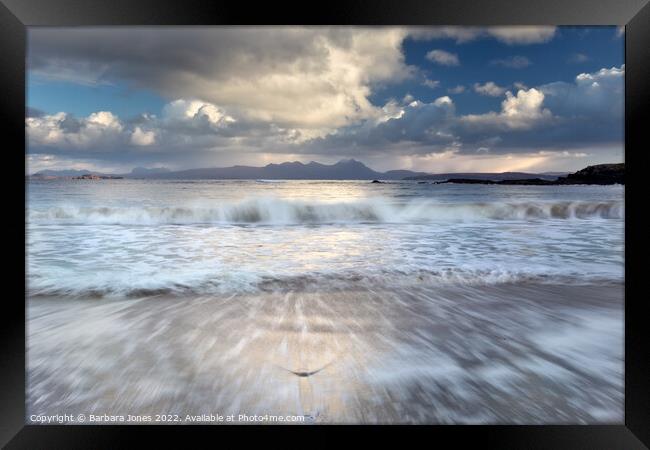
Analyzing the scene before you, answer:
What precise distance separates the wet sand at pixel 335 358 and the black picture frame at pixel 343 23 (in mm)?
376

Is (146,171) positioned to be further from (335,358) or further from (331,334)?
(335,358)

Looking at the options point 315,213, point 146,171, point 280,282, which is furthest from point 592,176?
point 146,171

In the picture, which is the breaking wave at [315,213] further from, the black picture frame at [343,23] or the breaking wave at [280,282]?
the black picture frame at [343,23]

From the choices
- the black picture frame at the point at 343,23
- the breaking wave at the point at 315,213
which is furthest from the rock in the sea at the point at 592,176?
the black picture frame at the point at 343,23

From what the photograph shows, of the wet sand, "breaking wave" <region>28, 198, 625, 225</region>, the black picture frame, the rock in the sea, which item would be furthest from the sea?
the rock in the sea

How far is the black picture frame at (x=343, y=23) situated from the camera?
113 centimetres

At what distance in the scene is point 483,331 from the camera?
2.41 meters

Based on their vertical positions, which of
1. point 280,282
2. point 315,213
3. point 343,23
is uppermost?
point 343,23

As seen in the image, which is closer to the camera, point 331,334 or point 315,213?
point 331,334

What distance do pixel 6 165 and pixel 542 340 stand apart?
2.67 meters

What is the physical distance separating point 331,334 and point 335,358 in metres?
0.36

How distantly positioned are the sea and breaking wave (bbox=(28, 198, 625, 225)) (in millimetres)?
5298

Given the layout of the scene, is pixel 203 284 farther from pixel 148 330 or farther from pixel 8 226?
pixel 8 226

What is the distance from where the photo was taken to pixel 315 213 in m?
11.9
